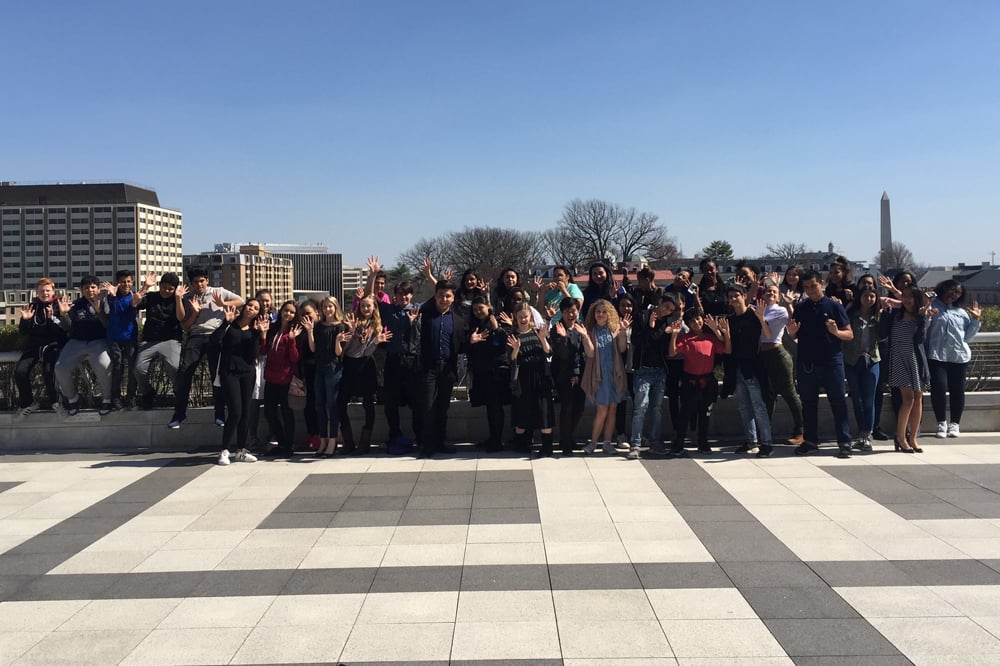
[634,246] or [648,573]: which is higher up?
[634,246]

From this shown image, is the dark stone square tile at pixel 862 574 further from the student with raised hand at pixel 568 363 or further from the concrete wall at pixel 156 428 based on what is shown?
the concrete wall at pixel 156 428

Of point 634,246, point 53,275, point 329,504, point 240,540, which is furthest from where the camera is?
point 53,275

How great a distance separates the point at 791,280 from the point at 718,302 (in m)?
1.14

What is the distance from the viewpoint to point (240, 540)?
5801 mm

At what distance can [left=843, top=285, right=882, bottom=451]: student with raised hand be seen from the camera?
858 centimetres

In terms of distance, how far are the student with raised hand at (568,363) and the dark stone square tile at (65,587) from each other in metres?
4.86

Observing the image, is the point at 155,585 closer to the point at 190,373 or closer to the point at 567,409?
the point at 190,373

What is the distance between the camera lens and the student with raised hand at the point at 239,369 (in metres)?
8.38

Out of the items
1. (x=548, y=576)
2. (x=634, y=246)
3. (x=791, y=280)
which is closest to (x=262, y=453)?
(x=548, y=576)

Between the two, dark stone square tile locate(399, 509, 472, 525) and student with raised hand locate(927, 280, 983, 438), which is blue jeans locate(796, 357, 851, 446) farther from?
dark stone square tile locate(399, 509, 472, 525)

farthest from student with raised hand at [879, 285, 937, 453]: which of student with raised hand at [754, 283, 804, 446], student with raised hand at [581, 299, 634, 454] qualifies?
student with raised hand at [581, 299, 634, 454]

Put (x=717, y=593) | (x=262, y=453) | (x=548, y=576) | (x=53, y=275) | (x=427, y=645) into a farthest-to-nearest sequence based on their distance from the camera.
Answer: (x=53, y=275) → (x=262, y=453) → (x=548, y=576) → (x=717, y=593) → (x=427, y=645)

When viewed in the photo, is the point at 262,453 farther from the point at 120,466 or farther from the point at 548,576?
the point at 548,576

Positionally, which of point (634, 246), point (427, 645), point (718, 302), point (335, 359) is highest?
point (634, 246)
